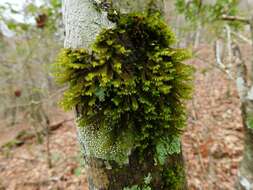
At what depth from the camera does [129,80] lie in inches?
28.8

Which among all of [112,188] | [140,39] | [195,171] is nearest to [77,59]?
[140,39]

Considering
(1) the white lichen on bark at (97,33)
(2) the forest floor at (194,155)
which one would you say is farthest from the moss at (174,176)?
(2) the forest floor at (194,155)

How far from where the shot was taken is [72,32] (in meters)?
0.81

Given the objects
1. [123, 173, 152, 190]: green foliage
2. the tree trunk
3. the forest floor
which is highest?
the tree trunk

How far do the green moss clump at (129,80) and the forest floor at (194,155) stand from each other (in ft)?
8.45

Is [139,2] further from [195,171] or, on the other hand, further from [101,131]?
[195,171]

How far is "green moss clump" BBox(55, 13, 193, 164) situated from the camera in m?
0.74

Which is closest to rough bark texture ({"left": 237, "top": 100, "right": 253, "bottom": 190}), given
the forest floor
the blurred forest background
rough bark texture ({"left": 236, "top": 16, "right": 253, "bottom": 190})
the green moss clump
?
rough bark texture ({"left": 236, "top": 16, "right": 253, "bottom": 190})

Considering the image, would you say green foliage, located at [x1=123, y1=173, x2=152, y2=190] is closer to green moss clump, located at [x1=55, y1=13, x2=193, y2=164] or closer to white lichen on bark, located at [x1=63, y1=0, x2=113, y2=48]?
green moss clump, located at [x1=55, y1=13, x2=193, y2=164]

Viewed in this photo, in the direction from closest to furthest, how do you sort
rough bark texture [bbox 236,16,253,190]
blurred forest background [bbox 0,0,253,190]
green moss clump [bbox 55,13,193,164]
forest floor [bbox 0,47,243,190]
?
1. green moss clump [bbox 55,13,193,164]
2. rough bark texture [bbox 236,16,253,190]
3. blurred forest background [bbox 0,0,253,190]
4. forest floor [bbox 0,47,243,190]

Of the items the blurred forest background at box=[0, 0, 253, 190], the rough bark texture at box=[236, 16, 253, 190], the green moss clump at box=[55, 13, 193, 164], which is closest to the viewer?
the green moss clump at box=[55, 13, 193, 164]

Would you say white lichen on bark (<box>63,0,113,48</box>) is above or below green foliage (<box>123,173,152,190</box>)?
above

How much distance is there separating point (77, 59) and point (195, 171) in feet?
11.0

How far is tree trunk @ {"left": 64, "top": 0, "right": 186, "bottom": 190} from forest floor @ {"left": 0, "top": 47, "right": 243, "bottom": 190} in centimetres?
252
